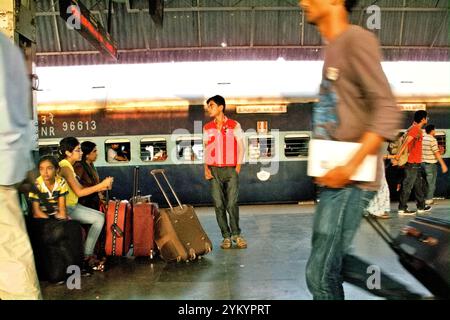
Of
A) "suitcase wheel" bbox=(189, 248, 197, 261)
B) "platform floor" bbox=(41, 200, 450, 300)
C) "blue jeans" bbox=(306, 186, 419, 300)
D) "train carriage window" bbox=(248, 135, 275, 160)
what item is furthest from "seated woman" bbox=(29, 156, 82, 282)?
"train carriage window" bbox=(248, 135, 275, 160)

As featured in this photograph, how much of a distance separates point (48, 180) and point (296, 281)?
2678mm

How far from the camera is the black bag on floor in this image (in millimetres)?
4086

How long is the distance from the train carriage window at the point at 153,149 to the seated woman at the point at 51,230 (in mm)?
4865

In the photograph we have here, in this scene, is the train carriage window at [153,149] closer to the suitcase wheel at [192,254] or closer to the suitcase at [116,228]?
the suitcase at [116,228]

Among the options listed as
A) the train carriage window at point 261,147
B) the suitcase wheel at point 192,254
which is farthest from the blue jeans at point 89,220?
the train carriage window at point 261,147

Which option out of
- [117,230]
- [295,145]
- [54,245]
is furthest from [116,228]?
[295,145]

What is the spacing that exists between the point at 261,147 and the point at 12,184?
7.15 metres

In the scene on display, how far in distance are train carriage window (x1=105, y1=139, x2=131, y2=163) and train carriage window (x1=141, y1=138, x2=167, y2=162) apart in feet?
1.08

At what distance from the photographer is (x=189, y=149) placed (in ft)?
30.9

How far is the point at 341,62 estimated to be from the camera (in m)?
1.98

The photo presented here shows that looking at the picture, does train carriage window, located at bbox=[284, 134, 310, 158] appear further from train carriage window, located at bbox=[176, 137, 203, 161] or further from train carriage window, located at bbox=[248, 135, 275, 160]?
train carriage window, located at bbox=[176, 137, 203, 161]

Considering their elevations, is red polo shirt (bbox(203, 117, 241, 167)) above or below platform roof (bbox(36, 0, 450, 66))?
below

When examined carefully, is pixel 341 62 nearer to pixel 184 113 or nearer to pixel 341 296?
pixel 341 296

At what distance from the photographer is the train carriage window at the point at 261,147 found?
31.3ft
